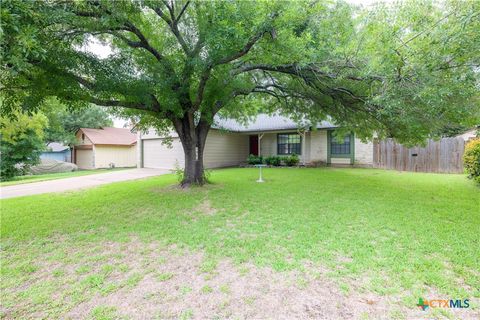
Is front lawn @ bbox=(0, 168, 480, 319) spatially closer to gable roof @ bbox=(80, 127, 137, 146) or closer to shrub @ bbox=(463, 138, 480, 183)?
shrub @ bbox=(463, 138, 480, 183)

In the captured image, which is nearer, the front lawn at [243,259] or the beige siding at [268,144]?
the front lawn at [243,259]

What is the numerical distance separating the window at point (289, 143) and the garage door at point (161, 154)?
6.76 meters

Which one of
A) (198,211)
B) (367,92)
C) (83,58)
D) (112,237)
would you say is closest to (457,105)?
(367,92)

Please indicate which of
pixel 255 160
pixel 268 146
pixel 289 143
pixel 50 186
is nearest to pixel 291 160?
pixel 289 143

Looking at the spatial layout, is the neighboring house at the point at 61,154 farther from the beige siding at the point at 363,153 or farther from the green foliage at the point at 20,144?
the beige siding at the point at 363,153

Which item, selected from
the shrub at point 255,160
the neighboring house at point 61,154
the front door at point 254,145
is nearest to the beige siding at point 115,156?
the neighboring house at point 61,154

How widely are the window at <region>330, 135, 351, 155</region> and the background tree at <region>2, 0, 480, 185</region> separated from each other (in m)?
6.33

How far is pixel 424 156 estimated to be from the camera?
11977mm

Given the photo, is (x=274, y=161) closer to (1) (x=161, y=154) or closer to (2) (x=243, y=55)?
(1) (x=161, y=154)

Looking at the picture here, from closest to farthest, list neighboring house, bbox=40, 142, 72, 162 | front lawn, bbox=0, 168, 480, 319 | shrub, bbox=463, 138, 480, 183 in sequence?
front lawn, bbox=0, 168, 480, 319 → shrub, bbox=463, 138, 480, 183 → neighboring house, bbox=40, 142, 72, 162

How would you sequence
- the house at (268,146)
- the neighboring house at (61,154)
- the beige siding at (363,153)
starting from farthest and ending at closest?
1. the neighboring house at (61,154)
2. the house at (268,146)
3. the beige siding at (363,153)

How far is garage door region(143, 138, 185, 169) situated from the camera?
52.2 feet

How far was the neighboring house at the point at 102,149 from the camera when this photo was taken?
2100 centimetres

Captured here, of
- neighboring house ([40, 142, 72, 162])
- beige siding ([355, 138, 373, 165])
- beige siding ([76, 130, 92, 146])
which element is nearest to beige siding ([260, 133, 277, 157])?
beige siding ([355, 138, 373, 165])
